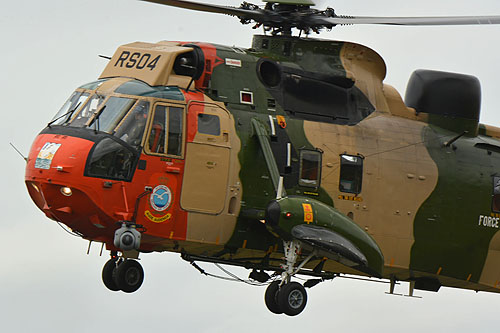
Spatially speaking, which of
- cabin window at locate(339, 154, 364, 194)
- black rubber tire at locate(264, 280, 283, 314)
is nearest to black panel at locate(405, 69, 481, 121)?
cabin window at locate(339, 154, 364, 194)

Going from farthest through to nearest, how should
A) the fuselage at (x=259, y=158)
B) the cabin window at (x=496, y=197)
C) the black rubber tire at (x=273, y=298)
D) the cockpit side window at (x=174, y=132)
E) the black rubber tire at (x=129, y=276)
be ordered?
1. the cabin window at (x=496, y=197)
2. the black rubber tire at (x=129, y=276)
3. the black rubber tire at (x=273, y=298)
4. the cockpit side window at (x=174, y=132)
5. the fuselage at (x=259, y=158)

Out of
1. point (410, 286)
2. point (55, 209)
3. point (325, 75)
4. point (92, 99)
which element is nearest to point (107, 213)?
point (55, 209)

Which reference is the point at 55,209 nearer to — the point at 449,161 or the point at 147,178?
the point at 147,178

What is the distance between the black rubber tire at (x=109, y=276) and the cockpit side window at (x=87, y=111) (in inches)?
98.1

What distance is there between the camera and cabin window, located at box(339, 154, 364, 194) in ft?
62.7

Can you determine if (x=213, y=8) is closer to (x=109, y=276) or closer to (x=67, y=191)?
(x=67, y=191)

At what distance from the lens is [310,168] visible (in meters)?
18.9

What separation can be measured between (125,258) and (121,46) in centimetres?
346

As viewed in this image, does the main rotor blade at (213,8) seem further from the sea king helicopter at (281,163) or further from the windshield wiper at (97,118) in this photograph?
the windshield wiper at (97,118)

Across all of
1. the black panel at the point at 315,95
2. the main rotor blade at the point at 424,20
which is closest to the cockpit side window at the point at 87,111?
the black panel at the point at 315,95

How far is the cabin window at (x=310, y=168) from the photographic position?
18.8m

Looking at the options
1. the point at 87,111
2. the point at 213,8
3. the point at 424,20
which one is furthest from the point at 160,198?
the point at 424,20

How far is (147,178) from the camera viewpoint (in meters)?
17.4

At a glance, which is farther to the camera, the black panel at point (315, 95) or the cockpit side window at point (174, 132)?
the black panel at point (315, 95)
